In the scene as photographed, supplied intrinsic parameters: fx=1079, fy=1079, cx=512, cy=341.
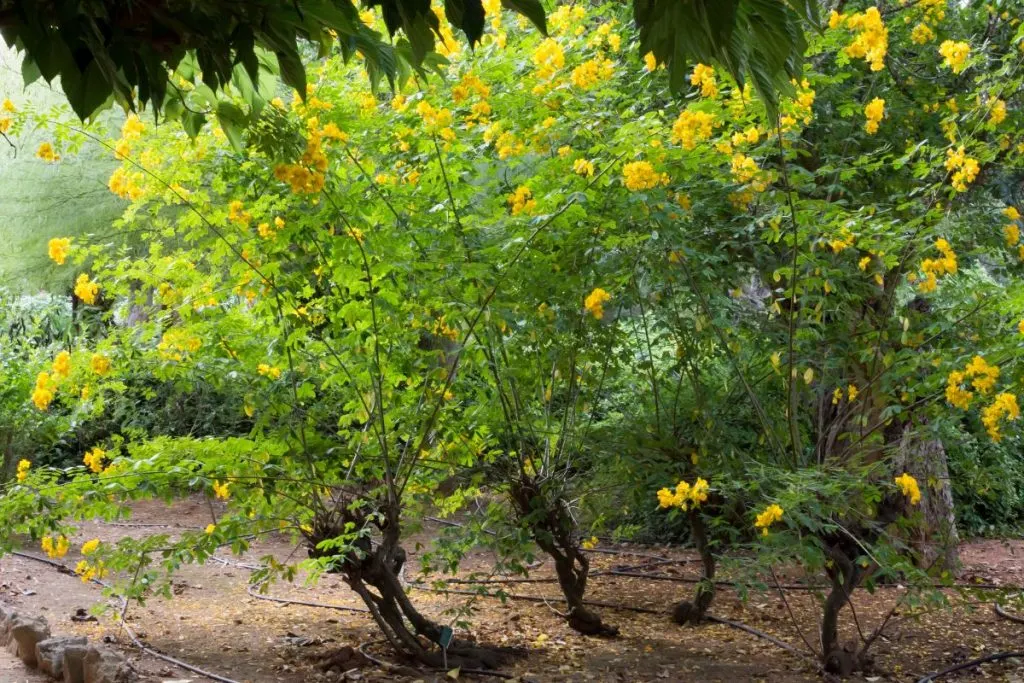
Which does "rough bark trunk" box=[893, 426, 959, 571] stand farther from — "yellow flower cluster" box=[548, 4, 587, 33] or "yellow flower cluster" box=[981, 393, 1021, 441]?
"yellow flower cluster" box=[548, 4, 587, 33]

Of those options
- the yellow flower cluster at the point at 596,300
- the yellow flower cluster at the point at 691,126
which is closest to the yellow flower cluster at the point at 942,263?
the yellow flower cluster at the point at 691,126

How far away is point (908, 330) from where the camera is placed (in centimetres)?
432

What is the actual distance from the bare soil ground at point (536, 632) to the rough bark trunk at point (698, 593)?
0.08m

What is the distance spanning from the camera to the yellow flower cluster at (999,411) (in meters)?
3.48

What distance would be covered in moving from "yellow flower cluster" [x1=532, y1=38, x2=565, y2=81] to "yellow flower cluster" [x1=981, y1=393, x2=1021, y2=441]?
1836 millimetres

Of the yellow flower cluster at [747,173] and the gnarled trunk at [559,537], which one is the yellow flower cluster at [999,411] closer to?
the yellow flower cluster at [747,173]

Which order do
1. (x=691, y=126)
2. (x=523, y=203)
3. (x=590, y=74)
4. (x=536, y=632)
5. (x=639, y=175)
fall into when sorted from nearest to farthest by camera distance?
(x=639, y=175), (x=691, y=126), (x=523, y=203), (x=590, y=74), (x=536, y=632)

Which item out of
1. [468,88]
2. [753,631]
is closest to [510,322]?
[468,88]

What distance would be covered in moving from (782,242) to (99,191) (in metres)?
5.57

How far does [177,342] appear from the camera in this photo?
3609 mm

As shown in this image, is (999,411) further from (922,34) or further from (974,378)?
(922,34)

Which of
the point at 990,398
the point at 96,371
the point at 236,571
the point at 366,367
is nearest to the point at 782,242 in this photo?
the point at 990,398

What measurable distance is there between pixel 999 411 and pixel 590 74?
1.79 meters

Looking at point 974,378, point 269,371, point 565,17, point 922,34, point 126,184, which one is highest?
point 922,34
